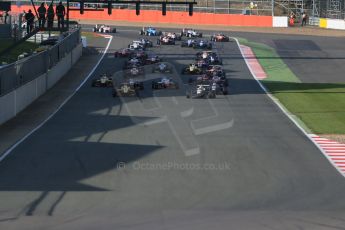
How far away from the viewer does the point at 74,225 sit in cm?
1323

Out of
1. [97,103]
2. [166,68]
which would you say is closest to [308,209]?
[97,103]

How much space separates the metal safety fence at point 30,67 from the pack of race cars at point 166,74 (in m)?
3.03

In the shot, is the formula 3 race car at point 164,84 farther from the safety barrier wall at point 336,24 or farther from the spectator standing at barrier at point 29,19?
the safety barrier wall at point 336,24

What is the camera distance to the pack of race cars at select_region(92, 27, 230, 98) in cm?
3550

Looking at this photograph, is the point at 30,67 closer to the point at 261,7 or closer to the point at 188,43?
the point at 188,43

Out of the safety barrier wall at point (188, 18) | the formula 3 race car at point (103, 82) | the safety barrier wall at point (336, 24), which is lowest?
the formula 3 race car at point (103, 82)

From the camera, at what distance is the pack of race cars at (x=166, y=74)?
116ft

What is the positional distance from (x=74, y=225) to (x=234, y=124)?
50.1ft

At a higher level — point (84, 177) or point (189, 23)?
point (189, 23)

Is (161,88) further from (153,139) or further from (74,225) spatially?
(74,225)

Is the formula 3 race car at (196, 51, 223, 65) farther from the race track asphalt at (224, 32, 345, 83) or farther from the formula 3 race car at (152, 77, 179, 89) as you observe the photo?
the formula 3 race car at (152, 77, 179, 89)

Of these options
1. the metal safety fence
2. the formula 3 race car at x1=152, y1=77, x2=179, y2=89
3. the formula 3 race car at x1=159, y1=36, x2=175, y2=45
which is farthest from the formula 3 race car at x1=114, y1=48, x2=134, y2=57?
the formula 3 race car at x1=152, y1=77, x2=179, y2=89

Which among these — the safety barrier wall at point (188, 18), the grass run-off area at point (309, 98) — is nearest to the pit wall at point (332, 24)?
the safety barrier wall at point (188, 18)

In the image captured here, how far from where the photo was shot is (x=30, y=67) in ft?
109
